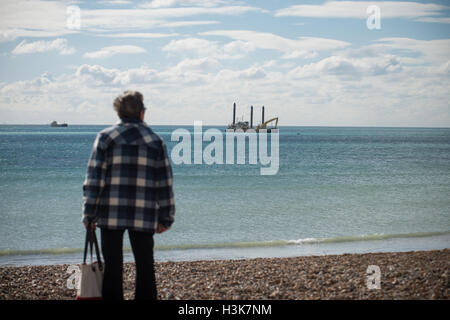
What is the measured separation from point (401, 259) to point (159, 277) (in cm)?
347

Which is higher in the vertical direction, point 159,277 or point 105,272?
point 105,272

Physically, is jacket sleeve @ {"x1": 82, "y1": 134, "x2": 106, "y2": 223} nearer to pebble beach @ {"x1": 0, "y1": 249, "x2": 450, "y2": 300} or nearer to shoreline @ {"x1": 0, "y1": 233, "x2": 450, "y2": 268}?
pebble beach @ {"x1": 0, "y1": 249, "x2": 450, "y2": 300}

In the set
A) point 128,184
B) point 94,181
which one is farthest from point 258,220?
point 94,181

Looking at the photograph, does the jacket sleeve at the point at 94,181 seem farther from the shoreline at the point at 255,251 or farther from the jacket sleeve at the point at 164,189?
the shoreline at the point at 255,251

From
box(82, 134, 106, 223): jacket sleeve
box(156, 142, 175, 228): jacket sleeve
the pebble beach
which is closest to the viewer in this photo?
box(82, 134, 106, 223): jacket sleeve

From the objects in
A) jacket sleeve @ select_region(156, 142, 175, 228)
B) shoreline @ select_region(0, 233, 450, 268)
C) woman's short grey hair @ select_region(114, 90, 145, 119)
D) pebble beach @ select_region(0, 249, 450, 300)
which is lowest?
shoreline @ select_region(0, 233, 450, 268)

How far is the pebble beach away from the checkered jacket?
1680mm

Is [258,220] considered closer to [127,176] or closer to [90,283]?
[90,283]

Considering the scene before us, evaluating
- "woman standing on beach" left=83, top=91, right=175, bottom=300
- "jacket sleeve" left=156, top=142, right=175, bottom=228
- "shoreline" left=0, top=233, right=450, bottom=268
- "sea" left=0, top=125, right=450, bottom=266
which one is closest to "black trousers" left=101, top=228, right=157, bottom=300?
"woman standing on beach" left=83, top=91, right=175, bottom=300

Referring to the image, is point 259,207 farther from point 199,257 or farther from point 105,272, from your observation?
point 105,272

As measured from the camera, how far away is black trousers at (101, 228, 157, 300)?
10.2 ft
